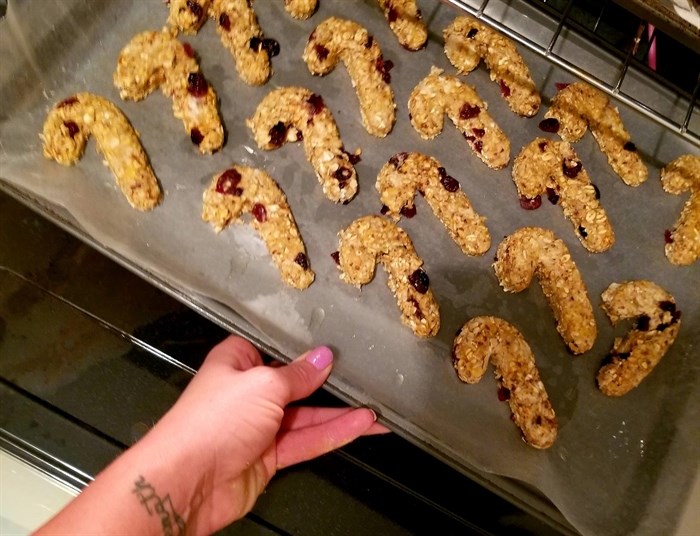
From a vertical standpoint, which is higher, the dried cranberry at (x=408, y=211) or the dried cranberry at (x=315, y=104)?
the dried cranberry at (x=315, y=104)

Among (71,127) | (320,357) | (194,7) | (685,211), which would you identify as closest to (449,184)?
(320,357)

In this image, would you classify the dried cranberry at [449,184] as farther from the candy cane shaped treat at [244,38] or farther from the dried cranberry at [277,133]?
the candy cane shaped treat at [244,38]

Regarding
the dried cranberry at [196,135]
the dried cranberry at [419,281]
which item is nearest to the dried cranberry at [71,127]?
the dried cranberry at [196,135]

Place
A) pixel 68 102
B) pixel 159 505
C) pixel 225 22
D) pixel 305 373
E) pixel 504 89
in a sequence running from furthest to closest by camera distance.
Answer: pixel 504 89
pixel 225 22
pixel 68 102
pixel 305 373
pixel 159 505

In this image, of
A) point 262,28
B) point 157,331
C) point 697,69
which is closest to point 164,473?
point 157,331

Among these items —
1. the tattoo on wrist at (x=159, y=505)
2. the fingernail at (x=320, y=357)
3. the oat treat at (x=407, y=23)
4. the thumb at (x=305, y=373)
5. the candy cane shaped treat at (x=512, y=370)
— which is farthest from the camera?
the oat treat at (x=407, y=23)

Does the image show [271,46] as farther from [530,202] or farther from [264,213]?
[530,202]

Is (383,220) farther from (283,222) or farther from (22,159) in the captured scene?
(22,159)
